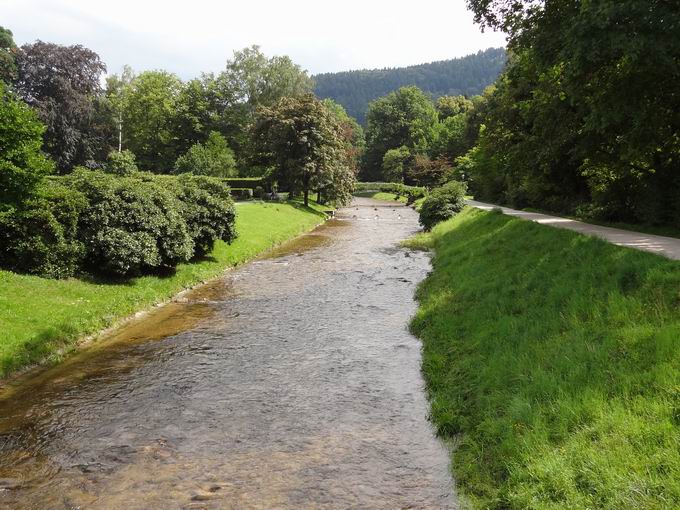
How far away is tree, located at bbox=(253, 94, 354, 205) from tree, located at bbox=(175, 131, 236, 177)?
590cm

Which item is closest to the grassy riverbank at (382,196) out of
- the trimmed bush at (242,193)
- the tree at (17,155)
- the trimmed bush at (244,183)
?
the trimmed bush at (244,183)

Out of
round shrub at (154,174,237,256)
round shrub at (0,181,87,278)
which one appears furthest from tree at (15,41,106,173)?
round shrub at (0,181,87,278)

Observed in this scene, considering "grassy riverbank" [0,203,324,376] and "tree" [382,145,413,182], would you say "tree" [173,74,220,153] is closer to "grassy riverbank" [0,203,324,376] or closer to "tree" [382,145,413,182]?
"tree" [382,145,413,182]

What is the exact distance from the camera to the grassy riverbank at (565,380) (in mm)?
5688

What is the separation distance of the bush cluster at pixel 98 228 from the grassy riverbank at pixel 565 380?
10.3 meters

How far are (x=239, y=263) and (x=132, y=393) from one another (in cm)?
1496

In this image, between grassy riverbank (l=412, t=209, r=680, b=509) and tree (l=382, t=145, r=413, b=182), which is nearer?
grassy riverbank (l=412, t=209, r=680, b=509)

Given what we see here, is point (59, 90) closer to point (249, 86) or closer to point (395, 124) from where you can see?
point (249, 86)

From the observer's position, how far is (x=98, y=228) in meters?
16.6

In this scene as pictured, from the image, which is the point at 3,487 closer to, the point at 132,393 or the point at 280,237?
the point at 132,393

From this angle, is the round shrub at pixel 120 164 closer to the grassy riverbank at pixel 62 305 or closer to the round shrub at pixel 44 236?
the grassy riverbank at pixel 62 305

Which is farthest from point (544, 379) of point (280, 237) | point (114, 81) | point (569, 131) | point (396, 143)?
point (396, 143)

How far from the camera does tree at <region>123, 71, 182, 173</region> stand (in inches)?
2827

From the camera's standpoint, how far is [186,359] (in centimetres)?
1200
